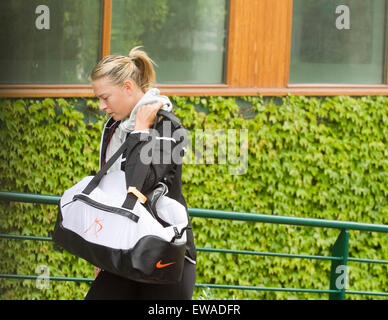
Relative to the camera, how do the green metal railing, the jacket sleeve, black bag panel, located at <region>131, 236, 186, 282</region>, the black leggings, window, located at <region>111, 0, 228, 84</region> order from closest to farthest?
black bag panel, located at <region>131, 236, 186, 282</region>, the jacket sleeve, the black leggings, the green metal railing, window, located at <region>111, 0, 228, 84</region>

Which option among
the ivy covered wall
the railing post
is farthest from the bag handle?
the ivy covered wall

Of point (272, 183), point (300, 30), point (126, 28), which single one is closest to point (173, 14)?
point (126, 28)

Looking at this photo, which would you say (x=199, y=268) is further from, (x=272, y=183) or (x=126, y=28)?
(x=126, y=28)

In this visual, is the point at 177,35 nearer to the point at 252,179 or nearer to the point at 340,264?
the point at 252,179

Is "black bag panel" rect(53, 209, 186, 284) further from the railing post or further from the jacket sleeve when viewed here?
the railing post

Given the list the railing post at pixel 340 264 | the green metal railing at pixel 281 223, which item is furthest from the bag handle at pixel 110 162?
the railing post at pixel 340 264

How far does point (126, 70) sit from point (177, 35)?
4.32 meters

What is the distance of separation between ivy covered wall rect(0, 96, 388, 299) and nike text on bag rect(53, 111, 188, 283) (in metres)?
3.78

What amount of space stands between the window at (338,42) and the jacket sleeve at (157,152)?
16.6 ft

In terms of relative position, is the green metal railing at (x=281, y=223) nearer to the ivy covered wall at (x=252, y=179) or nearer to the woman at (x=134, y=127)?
the woman at (x=134, y=127)

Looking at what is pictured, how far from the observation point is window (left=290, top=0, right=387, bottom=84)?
714 cm

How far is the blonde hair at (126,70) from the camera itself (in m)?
2.42

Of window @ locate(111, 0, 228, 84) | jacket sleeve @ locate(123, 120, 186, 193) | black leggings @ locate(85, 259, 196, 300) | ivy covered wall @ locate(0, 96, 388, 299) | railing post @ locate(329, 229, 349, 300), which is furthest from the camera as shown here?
window @ locate(111, 0, 228, 84)
